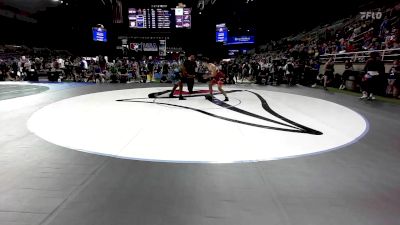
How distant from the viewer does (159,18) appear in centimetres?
2038

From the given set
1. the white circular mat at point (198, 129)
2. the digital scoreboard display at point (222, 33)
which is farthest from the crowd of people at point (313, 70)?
the digital scoreboard display at point (222, 33)

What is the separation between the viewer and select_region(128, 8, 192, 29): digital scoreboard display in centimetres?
2011

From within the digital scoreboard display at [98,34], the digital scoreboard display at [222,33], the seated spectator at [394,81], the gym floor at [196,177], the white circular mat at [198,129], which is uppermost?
the digital scoreboard display at [222,33]

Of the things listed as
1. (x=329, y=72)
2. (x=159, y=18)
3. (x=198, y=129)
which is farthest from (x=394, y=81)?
(x=159, y=18)

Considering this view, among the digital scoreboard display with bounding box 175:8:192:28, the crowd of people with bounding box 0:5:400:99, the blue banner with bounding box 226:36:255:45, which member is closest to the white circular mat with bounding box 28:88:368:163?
the crowd of people with bounding box 0:5:400:99

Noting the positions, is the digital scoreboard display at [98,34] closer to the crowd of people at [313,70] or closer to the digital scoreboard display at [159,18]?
the digital scoreboard display at [159,18]

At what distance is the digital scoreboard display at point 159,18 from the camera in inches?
792

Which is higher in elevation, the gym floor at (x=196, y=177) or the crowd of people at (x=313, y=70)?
the crowd of people at (x=313, y=70)

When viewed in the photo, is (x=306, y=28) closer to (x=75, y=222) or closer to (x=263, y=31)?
(x=263, y=31)

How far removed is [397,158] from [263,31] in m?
43.2

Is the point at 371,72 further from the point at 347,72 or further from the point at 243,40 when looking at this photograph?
the point at 243,40

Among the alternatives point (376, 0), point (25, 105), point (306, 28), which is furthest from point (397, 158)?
point (306, 28)

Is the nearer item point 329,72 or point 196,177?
point 196,177

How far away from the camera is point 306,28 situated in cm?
3269
